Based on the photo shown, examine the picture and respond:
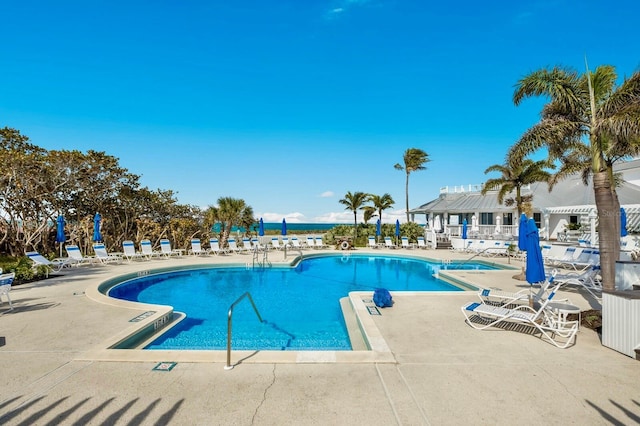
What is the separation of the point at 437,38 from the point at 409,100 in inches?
279

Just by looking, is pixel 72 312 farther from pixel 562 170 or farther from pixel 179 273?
pixel 562 170

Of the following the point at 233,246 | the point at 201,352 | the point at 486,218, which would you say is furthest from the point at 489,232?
the point at 201,352

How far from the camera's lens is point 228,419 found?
117 inches

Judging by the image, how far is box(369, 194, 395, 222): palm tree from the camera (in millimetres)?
28984

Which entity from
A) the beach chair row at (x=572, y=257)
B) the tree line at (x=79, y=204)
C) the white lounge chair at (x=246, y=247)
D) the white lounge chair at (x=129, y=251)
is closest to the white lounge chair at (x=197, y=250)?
the tree line at (x=79, y=204)

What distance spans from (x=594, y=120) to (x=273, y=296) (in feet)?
29.9

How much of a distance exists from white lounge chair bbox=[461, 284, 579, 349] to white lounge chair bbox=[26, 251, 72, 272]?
44.8ft

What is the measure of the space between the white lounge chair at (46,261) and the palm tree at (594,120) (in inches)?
597

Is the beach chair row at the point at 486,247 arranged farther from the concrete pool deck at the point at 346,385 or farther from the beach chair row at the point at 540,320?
the concrete pool deck at the point at 346,385

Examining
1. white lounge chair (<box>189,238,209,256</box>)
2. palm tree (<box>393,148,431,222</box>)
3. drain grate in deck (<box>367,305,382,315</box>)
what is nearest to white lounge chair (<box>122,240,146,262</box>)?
white lounge chair (<box>189,238,209,256</box>)

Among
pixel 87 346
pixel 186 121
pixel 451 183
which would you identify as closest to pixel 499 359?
pixel 87 346

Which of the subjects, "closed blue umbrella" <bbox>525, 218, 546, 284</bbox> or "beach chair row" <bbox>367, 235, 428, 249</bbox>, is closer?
"closed blue umbrella" <bbox>525, 218, 546, 284</bbox>

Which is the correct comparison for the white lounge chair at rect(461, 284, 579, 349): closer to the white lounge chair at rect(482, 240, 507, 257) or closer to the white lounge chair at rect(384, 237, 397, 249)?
the white lounge chair at rect(482, 240, 507, 257)

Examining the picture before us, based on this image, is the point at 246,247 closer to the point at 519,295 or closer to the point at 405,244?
the point at 405,244
